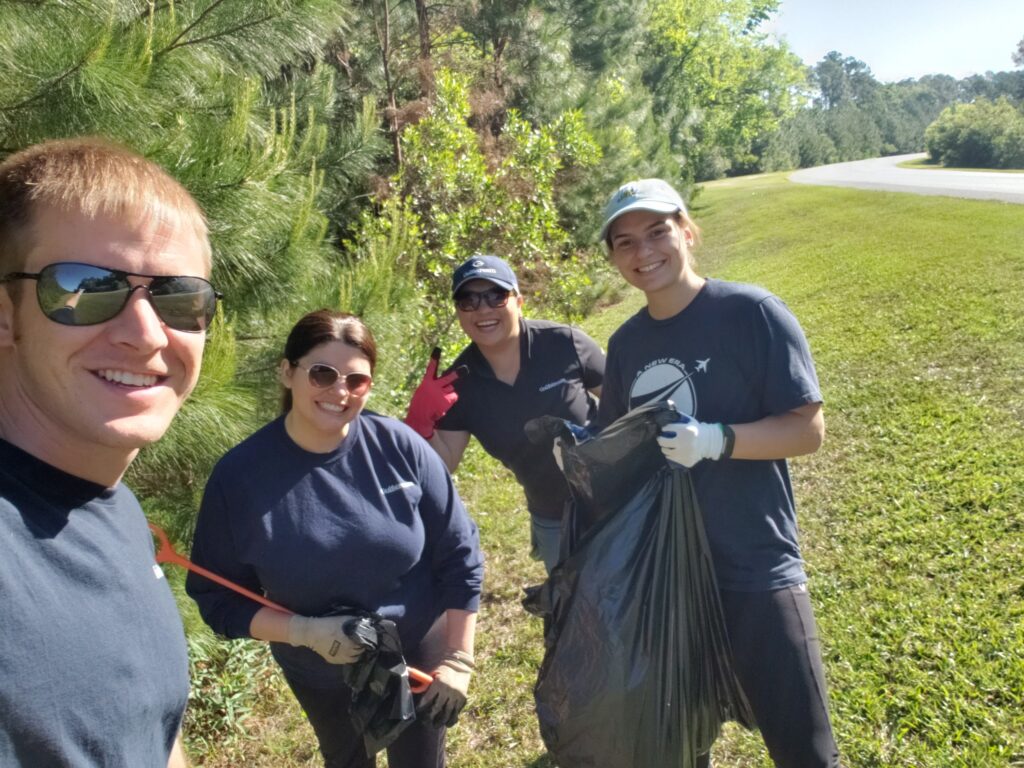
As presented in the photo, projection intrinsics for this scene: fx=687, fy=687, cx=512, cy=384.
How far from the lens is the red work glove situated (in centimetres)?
254

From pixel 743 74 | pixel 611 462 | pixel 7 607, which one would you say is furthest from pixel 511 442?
pixel 743 74

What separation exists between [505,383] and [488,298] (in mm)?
319

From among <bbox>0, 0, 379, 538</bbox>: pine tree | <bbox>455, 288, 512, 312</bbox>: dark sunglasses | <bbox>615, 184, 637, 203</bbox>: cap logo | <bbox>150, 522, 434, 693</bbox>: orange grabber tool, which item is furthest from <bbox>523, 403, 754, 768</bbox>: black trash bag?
<bbox>0, 0, 379, 538</bbox>: pine tree

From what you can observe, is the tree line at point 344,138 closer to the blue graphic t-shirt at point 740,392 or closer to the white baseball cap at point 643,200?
the white baseball cap at point 643,200

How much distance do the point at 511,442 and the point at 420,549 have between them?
28.5 inches

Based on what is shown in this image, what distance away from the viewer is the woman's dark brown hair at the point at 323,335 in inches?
73.9

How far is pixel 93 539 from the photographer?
0.98 meters

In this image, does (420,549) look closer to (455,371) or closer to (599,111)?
(455,371)

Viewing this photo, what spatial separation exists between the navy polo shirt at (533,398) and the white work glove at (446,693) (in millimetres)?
815

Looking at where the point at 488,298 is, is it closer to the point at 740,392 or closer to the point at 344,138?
the point at 740,392

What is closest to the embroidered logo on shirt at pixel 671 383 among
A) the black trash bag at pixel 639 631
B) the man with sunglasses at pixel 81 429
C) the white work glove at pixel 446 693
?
the black trash bag at pixel 639 631

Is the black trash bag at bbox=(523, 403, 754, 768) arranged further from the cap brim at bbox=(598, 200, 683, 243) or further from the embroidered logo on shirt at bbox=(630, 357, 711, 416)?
the cap brim at bbox=(598, 200, 683, 243)

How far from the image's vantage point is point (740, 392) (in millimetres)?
1843

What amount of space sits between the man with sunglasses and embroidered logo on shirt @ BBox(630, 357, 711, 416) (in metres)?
1.27
